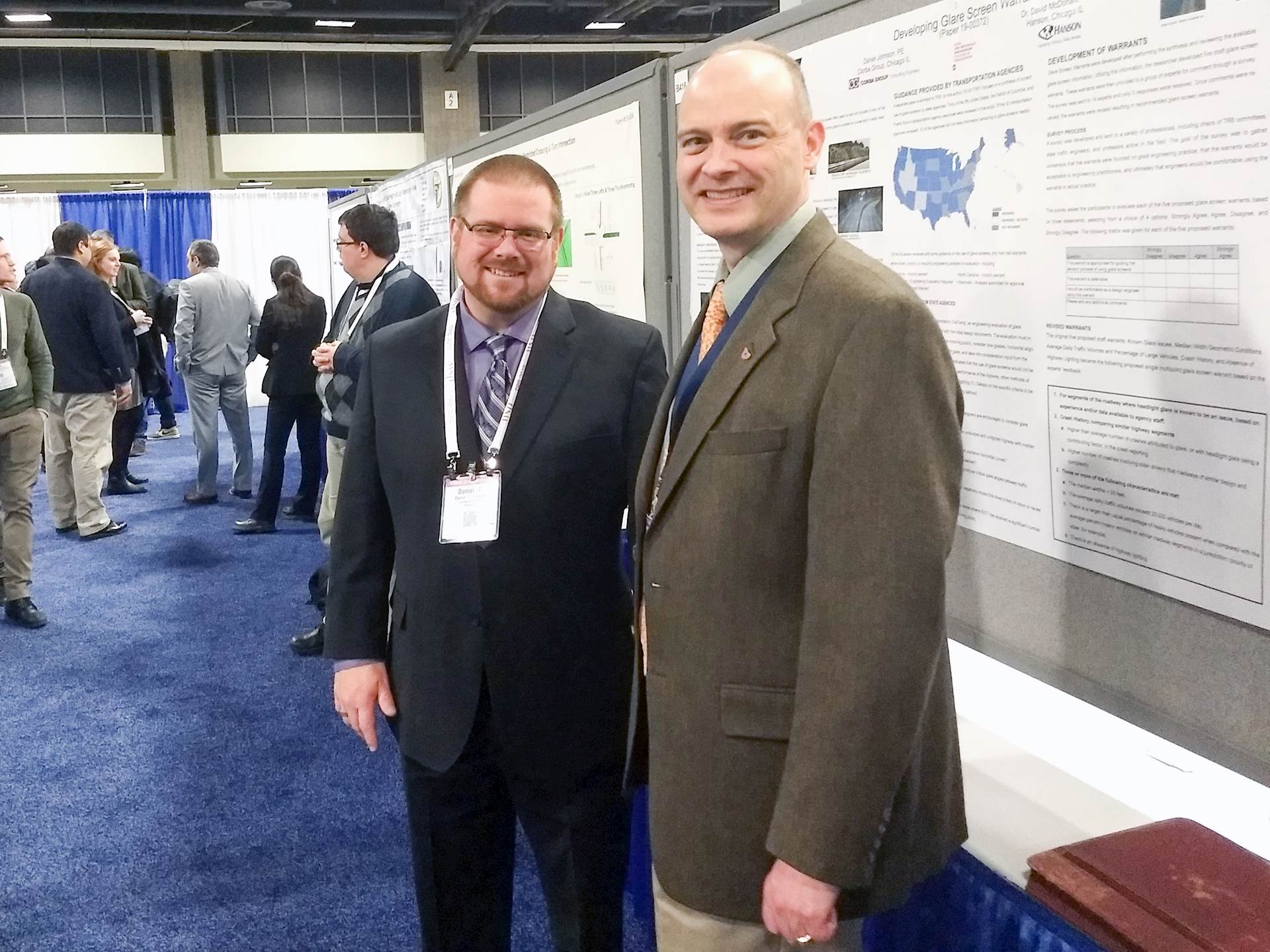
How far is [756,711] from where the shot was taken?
0.94 metres

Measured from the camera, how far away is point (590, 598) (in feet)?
4.76

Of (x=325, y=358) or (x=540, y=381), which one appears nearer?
(x=540, y=381)

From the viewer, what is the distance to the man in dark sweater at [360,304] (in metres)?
3.12

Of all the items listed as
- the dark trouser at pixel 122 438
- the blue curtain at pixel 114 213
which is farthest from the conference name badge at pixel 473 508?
the blue curtain at pixel 114 213

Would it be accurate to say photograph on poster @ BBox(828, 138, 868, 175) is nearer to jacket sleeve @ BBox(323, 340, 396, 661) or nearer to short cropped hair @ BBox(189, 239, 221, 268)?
jacket sleeve @ BBox(323, 340, 396, 661)

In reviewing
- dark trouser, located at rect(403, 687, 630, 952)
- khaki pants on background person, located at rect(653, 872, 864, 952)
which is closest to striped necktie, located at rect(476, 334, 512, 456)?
dark trouser, located at rect(403, 687, 630, 952)

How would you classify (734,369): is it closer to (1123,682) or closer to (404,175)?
(1123,682)

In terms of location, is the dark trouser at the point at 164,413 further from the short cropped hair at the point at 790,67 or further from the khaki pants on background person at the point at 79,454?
the short cropped hair at the point at 790,67

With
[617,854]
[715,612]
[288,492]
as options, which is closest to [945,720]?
[715,612]

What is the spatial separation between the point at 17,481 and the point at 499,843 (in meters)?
3.34

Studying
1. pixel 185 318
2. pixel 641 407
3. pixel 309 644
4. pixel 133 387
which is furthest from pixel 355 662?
pixel 133 387

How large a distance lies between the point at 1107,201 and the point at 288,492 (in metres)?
6.13

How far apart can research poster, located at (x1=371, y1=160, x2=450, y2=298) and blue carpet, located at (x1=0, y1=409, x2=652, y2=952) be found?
1.49 meters

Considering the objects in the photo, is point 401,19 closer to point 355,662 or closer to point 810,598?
point 355,662
